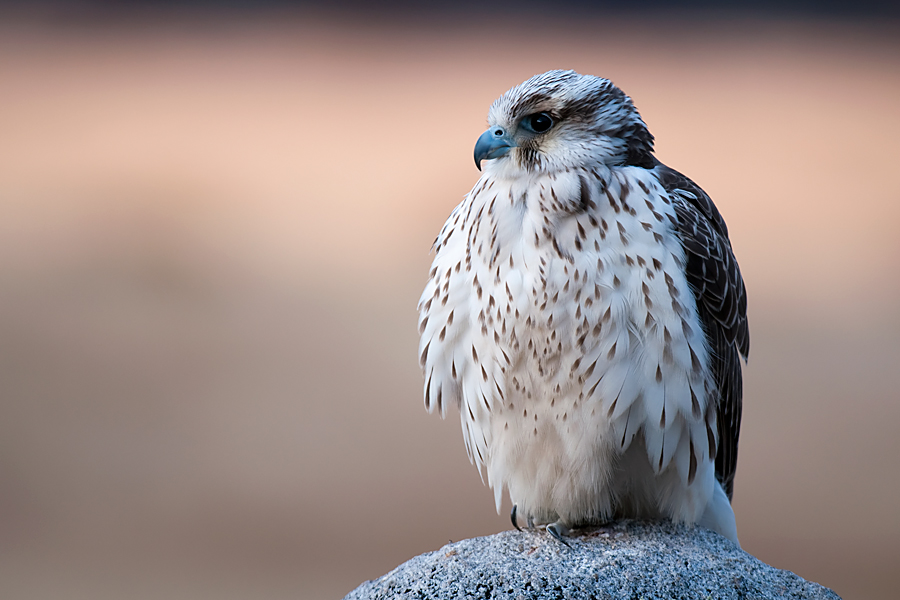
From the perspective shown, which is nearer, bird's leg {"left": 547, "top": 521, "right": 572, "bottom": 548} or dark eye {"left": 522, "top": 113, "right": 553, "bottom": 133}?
dark eye {"left": 522, "top": 113, "right": 553, "bottom": 133}

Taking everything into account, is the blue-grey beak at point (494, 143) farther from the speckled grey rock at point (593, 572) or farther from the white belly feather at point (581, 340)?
the speckled grey rock at point (593, 572)

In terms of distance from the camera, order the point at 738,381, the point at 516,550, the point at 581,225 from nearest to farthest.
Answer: the point at 581,225 < the point at 516,550 < the point at 738,381

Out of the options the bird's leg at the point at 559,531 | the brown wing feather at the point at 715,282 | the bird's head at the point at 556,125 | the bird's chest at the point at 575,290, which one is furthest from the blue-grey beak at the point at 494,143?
the bird's leg at the point at 559,531

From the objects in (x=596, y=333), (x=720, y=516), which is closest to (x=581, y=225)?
(x=596, y=333)

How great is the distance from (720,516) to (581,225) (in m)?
0.91

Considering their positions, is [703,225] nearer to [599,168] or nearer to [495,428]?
[599,168]

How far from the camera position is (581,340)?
168 cm

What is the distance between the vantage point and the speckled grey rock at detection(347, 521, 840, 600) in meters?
1.65

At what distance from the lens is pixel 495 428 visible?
73.8 inches

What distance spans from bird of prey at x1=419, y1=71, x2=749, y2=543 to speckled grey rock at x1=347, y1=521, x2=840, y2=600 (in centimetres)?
9

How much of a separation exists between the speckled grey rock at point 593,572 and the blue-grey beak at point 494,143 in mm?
893

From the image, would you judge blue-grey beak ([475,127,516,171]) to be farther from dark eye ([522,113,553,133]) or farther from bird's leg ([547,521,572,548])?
bird's leg ([547,521,572,548])

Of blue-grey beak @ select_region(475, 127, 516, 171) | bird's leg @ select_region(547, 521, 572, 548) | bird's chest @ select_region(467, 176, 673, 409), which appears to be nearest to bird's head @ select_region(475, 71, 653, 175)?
blue-grey beak @ select_region(475, 127, 516, 171)

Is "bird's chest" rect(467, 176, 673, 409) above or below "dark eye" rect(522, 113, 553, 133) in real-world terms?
below
